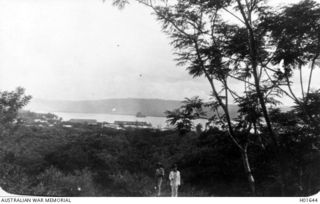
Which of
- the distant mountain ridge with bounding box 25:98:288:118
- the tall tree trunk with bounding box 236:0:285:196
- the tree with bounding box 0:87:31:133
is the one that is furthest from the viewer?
the tree with bounding box 0:87:31:133

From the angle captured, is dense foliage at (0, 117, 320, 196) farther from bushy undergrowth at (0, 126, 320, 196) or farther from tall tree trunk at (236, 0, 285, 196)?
tall tree trunk at (236, 0, 285, 196)

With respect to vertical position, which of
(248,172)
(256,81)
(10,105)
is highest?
(256,81)

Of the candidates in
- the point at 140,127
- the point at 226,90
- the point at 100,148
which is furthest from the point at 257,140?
the point at 100,148

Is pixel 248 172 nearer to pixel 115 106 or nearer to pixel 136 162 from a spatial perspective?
pixel 115 106

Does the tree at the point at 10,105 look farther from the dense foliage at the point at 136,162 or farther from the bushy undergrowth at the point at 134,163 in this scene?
the dense foliage at the point at 136,162

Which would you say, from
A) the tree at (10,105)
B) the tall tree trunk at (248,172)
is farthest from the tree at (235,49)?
the tree at (10,105)

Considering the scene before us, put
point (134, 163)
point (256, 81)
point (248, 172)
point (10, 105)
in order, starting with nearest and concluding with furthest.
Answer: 1. point (256, 81)
2. point (248, 172)
3. point (10, 105)
4. point (134, 163)

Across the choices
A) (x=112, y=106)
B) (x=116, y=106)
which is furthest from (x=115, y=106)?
(x=112, y=106)

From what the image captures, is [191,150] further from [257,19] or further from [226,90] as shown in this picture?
[257,19]

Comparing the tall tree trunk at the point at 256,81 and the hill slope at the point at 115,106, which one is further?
the hill slope at the point at 115,106

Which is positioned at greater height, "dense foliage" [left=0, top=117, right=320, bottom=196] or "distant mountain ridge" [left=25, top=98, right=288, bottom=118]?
"distant mountain ridge" [left=25, top=98, right=288, bottom=118]

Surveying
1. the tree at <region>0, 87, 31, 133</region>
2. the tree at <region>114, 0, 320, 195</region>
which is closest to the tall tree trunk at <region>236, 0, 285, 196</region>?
the tree at <region>114, 0, 320, 195</region>
